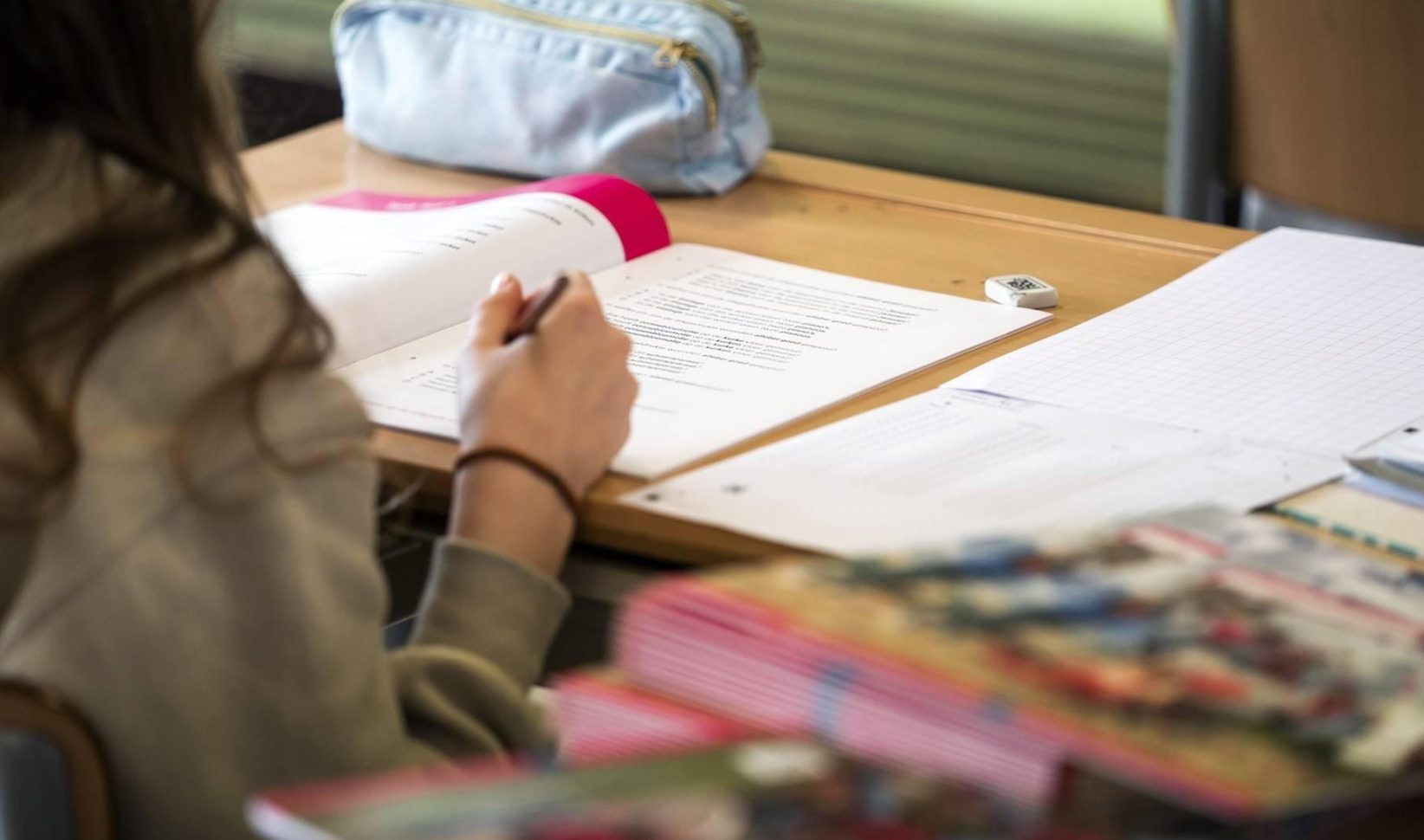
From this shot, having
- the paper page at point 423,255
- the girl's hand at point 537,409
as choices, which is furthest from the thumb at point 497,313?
the paper page at point 423,255

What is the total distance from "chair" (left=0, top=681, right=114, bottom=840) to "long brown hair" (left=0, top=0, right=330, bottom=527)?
0.07m

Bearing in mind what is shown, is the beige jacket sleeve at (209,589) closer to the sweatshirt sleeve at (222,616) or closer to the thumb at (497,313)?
the sweatshirt sleeve at (222,616)

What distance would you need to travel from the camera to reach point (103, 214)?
0.72m

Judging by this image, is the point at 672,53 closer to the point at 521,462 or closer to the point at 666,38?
the point at 666,38

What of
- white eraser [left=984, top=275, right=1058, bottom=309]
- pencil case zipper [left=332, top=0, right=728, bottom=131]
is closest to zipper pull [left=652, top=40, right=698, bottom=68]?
pencil case zipper [left=332, top=0, right=728, bottom=131]

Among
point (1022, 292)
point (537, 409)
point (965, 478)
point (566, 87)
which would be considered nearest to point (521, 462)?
point (537, 409)

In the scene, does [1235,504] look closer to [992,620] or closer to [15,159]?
[992,620]

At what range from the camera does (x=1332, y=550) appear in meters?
0.81

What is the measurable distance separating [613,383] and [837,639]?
41 centimetres

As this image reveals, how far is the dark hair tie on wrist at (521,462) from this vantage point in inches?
36.2

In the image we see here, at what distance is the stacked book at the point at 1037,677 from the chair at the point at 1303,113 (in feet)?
3.44

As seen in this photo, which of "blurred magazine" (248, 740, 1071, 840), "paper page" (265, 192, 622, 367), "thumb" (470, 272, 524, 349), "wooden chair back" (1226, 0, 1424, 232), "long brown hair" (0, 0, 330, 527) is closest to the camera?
"blurred magazine" (248, 740, 1071, 840)

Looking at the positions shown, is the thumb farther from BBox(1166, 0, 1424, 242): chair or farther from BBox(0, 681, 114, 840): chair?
BBox(1166, 0, 1424, 242): chair

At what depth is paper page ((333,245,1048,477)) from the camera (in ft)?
3.42
